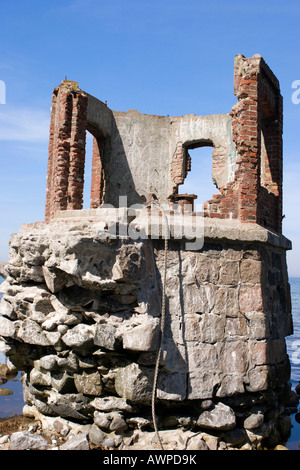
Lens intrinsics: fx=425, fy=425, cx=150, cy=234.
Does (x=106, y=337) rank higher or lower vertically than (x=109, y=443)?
higher

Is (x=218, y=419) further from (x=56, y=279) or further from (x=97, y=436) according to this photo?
(x=56, y=279)

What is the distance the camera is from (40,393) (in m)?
5.41

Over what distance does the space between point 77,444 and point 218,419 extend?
1.59 meters

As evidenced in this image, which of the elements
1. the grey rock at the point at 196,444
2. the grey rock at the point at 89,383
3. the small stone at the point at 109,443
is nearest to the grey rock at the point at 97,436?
the small stone at the point at 109,443

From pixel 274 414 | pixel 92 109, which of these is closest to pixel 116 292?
pixel 274 414

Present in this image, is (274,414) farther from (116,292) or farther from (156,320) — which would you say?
(116,292)

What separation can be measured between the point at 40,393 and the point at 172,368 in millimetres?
1828

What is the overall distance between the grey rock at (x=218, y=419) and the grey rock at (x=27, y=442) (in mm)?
1780

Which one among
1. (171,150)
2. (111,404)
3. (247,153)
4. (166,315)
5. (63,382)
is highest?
(171,150)

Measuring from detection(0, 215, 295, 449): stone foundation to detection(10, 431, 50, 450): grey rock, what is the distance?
398 millimetres

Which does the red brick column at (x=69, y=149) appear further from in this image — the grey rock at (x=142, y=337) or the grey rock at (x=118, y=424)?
the grey rock at (x=118, y=424)

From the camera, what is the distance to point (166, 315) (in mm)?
4965

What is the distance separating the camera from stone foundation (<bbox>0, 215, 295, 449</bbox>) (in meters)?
4.75

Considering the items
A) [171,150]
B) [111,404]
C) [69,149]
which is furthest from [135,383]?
[171,150]
